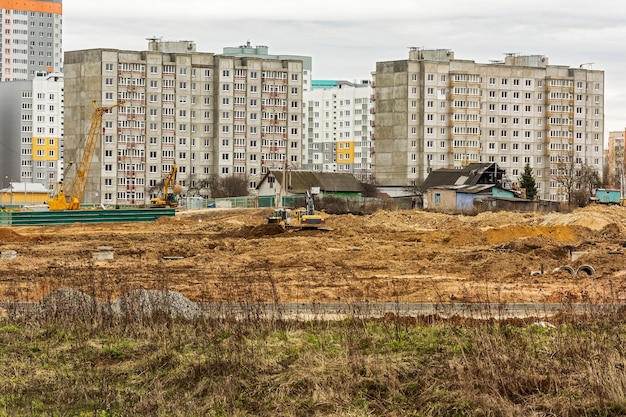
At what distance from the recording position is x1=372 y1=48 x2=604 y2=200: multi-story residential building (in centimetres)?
12750

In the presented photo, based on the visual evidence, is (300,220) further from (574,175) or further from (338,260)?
(574,175)

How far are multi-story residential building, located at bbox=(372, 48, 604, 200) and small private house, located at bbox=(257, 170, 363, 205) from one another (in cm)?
1876

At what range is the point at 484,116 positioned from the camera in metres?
131

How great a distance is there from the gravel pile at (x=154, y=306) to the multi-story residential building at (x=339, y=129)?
478 ft

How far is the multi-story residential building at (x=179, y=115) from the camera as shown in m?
121

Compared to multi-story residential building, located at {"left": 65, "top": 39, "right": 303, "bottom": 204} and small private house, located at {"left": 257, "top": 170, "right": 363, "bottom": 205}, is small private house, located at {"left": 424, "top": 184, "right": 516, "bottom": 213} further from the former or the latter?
multi-story residential building, located at {"left": 65, "top": 39, "right": 303, "bottom": 204}

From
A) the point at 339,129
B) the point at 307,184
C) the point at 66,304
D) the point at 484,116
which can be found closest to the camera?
the point at 66,304

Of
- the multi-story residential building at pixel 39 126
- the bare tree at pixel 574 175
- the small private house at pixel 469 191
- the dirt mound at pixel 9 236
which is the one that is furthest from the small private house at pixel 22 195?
the bare tree at pixel 574 175

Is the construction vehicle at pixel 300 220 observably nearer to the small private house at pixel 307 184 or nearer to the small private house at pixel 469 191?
the small private house at pixel 469 191

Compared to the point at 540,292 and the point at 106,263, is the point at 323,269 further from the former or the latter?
the point at 540,292

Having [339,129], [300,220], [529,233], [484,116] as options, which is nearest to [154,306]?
[529,233]

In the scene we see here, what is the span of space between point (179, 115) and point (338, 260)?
88.0 metres

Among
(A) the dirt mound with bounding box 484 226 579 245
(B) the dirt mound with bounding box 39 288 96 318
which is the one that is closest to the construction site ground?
(A) the dirt mound with bounding box 484 226 579 245

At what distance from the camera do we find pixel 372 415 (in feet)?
43.4
